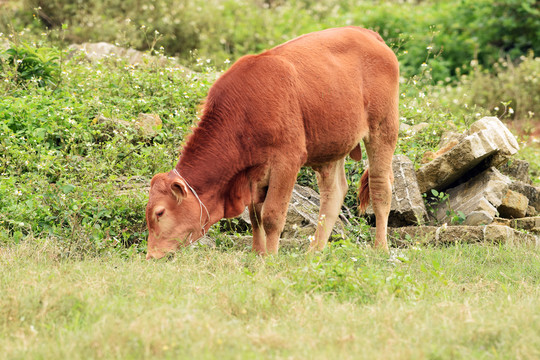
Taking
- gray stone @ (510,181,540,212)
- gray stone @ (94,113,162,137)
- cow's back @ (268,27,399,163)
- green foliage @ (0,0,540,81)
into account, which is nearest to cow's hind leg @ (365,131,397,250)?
cow's back @ (268,27,399,163)

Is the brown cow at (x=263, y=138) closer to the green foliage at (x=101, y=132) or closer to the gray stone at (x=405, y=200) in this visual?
the green foliage at (x=101, y=132)

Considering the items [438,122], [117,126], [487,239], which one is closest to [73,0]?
[117,126]

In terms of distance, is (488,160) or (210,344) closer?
(210,344)

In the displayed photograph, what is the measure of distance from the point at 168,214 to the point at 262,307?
152 cm

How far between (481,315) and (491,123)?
155 inches

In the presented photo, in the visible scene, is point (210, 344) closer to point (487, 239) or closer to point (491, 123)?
point (487, 239)

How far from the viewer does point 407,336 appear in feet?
13.5

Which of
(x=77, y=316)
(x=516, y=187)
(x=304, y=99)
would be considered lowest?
(x=516, y=187)

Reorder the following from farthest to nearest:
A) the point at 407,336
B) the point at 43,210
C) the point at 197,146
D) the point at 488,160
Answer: the point at 488,160 → the point at 43,210 → the point at 197,146 → the point at 407,336

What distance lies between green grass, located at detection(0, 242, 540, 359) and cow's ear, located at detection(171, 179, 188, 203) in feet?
1.64

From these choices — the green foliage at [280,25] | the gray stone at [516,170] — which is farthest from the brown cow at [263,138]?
the green foliage at [280,25]

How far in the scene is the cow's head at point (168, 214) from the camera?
570 centimetres

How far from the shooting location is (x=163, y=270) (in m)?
5.35

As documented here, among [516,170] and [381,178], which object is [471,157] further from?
[516,170]
